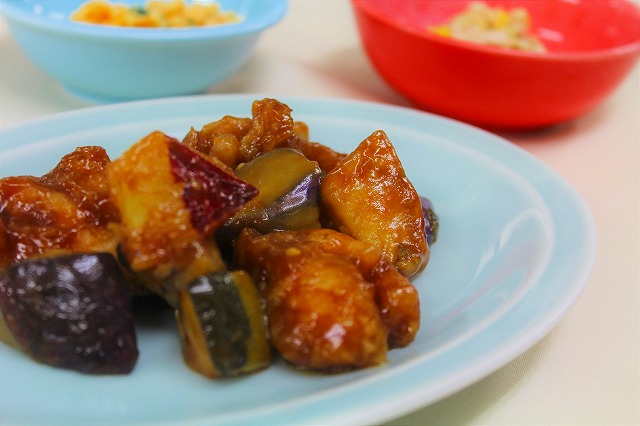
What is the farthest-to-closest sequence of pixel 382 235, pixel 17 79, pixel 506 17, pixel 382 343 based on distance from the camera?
pixel 506 17
pixel 17 79
pixel 382 235
pixel 382 343

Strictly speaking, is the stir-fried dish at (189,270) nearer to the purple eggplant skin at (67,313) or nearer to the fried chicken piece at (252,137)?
the purple eggplant skin at (67,313)

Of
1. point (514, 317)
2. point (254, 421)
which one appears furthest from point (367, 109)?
point (254, 421)

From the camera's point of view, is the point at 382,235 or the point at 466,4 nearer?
the point at 382,235

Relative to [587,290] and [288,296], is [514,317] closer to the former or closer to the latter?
[288,296]

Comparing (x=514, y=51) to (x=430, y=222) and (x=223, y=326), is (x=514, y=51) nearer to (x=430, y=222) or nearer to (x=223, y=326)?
(x=430, y=222)

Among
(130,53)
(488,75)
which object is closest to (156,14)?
(130,53)

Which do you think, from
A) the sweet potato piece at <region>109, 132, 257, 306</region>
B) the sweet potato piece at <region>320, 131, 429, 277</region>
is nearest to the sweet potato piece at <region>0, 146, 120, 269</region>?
the sweet potato piece at <region>109, 132, 257, 306</region>

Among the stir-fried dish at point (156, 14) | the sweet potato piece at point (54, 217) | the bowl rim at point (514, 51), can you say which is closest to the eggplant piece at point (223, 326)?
the sweet potato piece at point (54, 217)
